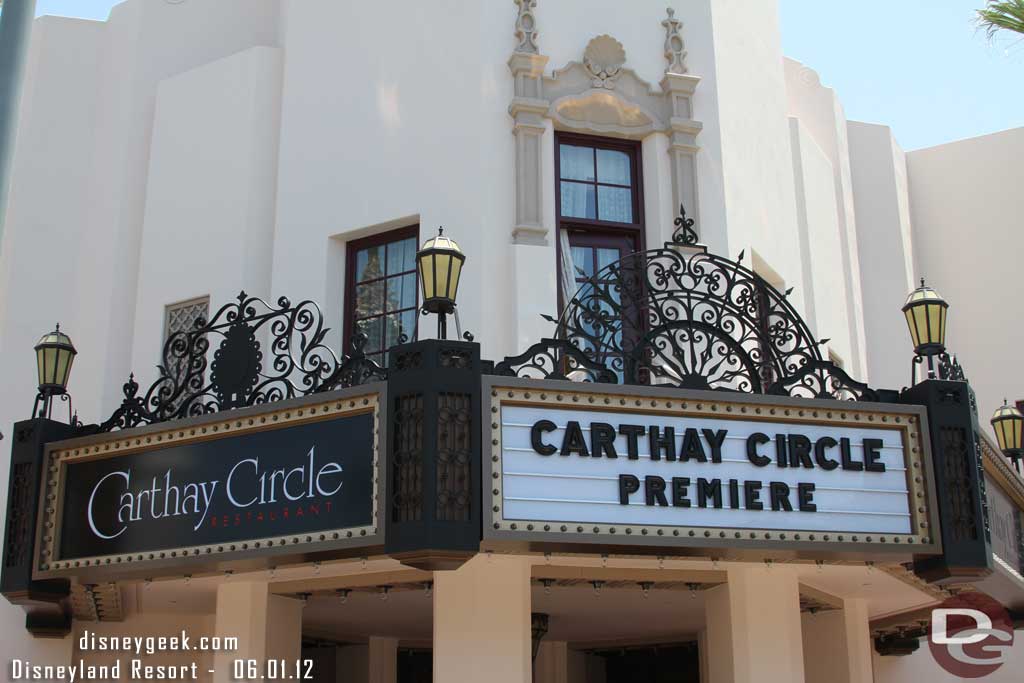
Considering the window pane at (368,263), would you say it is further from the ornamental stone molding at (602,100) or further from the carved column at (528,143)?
the ornamental stone molding at (602,100)

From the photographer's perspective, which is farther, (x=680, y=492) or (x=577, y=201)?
(x=577, y=201)

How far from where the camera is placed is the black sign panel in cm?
938

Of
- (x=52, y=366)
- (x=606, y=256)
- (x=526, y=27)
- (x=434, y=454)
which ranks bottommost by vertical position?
(x=434, y=454)

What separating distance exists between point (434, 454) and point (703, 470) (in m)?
2.28

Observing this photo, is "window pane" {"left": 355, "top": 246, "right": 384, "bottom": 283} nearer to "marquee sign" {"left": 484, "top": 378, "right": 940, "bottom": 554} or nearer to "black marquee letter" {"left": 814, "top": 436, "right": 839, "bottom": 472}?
"marquee sign" {"left": 484, "top": 378, "right": 940, "bottom": 554}

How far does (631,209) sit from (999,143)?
A: 9768 mm

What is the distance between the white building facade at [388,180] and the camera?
12.6m

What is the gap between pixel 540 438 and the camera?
935 centimetres

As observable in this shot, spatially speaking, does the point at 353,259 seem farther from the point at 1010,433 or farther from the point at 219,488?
the point at 1010,433

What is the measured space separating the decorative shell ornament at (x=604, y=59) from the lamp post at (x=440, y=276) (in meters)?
4.53

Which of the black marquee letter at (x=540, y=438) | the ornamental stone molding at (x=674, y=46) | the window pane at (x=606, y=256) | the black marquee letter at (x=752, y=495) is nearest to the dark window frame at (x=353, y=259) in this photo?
the window pane at (x=606, y=256)

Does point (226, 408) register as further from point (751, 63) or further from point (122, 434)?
point (751, 63)

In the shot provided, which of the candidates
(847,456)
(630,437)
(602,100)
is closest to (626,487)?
(630,437)

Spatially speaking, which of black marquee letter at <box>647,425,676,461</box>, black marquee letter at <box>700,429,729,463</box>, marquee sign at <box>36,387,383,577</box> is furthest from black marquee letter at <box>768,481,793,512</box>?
marquee sign at <box>36,387,383,577</box>
